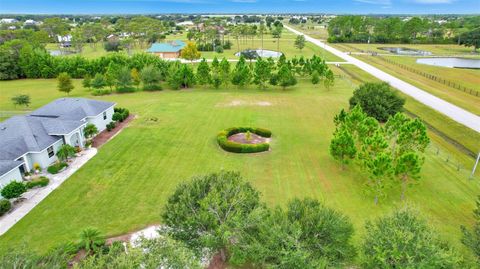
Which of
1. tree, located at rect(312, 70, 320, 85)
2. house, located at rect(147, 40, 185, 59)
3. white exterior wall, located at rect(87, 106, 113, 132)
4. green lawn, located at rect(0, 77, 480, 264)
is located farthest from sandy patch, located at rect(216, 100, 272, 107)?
house, located at rect(147, 40, 185, 59)

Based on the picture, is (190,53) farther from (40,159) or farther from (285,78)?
(40,159)

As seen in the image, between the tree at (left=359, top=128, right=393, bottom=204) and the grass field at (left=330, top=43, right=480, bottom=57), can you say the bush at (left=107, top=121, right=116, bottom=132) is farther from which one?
the grass field at (left=330, top=43, right=480, bottom=57)

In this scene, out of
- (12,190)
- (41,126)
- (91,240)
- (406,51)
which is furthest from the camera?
(406,51)

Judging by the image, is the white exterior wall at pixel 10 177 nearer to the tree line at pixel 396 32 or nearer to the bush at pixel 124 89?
the bush at pixel 124 89

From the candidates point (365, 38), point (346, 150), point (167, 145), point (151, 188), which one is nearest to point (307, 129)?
point (346, 150)

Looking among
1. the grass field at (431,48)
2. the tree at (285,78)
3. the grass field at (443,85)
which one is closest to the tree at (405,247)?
the grass field at (443,85)

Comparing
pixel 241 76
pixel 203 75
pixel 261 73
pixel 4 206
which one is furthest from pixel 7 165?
pixel 261 73

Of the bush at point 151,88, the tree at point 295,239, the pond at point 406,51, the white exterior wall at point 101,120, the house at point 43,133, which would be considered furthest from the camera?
the pond at point 406,51

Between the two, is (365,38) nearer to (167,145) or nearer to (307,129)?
(307,129)
